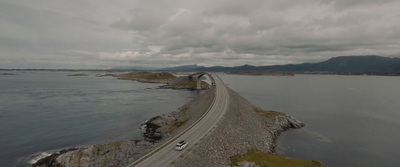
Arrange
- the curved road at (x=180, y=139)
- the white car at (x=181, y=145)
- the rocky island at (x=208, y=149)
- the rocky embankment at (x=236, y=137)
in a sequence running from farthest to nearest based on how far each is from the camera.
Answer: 1. the white car at (x=181, y=145)
2. the rocky island at (x=208, y=149)
3. the rocky embankment at (x=236, y=137)
4. the curved road at (x=180, y=139)

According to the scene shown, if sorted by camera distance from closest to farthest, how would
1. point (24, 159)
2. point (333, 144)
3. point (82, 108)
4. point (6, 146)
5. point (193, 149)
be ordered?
point (193, 149)
point (24, 159)
point (6, 146)
point (333, 144)
point (82, 108)

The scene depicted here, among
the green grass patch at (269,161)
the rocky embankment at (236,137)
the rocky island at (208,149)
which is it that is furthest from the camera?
the rocky island at (208,149)

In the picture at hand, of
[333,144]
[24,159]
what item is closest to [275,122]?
[333,144]

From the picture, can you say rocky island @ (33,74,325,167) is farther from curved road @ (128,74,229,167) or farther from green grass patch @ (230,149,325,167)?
curved road @ (128,74,229,167)

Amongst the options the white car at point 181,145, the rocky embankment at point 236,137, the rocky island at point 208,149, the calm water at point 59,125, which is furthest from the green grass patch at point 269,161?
the calm water at point 59,125

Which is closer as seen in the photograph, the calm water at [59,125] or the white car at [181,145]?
the white car at [181,145]

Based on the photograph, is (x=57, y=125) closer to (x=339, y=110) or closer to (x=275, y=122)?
(x=275, y=122)

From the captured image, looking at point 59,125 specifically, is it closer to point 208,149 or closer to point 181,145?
point 181,145

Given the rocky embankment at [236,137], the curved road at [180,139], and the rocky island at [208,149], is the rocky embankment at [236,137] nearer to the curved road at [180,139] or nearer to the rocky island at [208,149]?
the rocky island at [208,149]

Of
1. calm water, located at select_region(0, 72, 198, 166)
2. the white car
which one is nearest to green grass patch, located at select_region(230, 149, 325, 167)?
the white car

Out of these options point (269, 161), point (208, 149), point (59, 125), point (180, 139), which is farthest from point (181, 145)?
point (59, 125)
